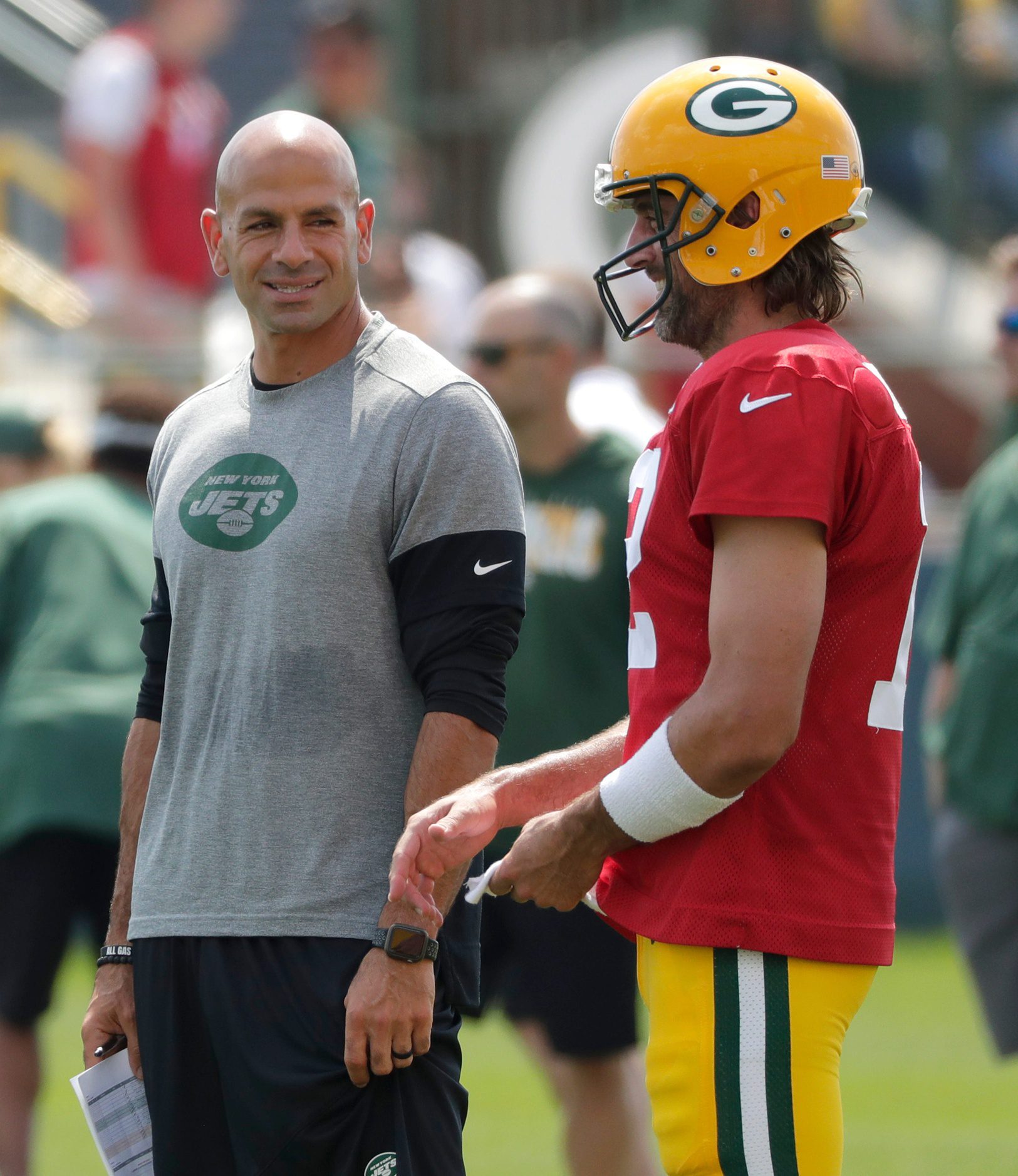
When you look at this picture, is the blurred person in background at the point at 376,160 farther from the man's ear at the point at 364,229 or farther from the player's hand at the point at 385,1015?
the player's hand at the point at 385,1015

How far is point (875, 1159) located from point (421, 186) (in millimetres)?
7443

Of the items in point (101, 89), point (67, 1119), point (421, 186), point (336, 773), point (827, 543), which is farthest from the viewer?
point (421, 186)

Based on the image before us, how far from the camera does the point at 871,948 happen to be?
9.05 feet

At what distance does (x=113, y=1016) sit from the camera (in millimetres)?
3273

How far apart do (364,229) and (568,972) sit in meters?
2.31

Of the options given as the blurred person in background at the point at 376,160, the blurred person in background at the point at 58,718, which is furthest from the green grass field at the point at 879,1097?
the blurred person in background at the point at 376,160

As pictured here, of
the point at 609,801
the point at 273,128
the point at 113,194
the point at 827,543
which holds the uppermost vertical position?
the point at 113,194

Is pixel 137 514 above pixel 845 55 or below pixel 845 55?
below

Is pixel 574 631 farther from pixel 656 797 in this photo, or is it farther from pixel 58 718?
pixel 656 797

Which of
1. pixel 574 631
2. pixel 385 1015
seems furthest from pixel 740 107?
pixel 574 631

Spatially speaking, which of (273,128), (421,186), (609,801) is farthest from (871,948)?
(421,186)

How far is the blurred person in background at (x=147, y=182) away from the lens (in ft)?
32.9

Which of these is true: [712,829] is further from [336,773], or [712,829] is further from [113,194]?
[113,194]

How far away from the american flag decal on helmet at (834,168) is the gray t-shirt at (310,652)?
0.67 m
